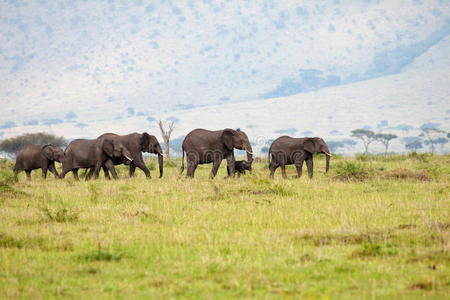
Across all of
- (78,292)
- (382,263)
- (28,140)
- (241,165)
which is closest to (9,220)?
(78,292)

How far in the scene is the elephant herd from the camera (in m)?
20.3

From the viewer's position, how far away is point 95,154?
2119 centimetres

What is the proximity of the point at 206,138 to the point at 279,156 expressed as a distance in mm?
2751

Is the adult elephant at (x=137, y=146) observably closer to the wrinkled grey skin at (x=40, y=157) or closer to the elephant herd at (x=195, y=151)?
the elephant herd at (x=195, y=151)

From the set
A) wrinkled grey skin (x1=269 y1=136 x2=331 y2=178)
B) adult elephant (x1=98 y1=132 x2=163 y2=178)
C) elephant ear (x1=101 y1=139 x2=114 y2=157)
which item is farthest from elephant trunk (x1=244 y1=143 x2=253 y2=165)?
elephant ear (x1=101 y1=139 x2=114 y2=157)

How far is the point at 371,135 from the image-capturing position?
3725 inches

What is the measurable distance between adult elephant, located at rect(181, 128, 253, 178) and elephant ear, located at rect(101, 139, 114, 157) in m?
2.47

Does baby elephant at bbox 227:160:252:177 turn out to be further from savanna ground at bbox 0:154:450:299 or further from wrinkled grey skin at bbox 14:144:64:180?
wrinkled grey skin at bbox 14:144:64:180

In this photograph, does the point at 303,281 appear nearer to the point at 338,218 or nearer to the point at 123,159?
the point at 338,218

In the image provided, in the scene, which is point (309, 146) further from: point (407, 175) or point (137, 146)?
point (137, 146)

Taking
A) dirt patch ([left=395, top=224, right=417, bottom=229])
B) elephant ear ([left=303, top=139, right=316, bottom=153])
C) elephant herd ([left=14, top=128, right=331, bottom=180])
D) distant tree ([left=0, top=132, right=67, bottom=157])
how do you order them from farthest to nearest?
distant tree ([left=0, top=132, right=67, bottom=157]) < elephant ear ([left=303, top=139, right=316, bottom=153]) < elephant herd ([left=14, top=128, right=331, bottom=180]) < dirt patch ([left=395, top=224, right=417, bottom=229])

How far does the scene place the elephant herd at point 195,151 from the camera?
66.5ft

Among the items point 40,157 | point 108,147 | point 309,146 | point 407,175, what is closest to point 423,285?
point 407,175

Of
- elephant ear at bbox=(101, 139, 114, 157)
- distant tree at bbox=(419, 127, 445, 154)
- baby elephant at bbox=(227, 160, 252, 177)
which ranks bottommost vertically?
distant tree at bbox=(419, 127, 445, 154)
